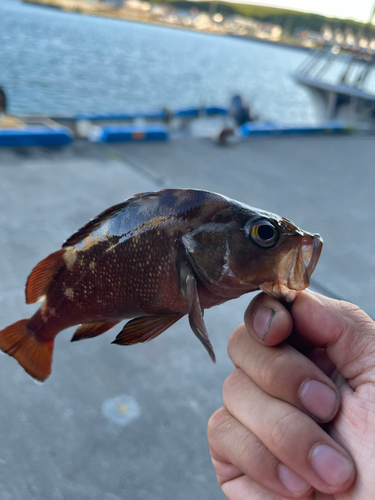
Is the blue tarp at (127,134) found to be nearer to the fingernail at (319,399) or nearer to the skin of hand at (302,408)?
the skin of hand at (302,408)

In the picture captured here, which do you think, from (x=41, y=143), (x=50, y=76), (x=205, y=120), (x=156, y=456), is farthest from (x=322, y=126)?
(x=50, y=76)

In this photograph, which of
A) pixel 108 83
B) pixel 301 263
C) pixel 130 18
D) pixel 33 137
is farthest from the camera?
pixel 130 18

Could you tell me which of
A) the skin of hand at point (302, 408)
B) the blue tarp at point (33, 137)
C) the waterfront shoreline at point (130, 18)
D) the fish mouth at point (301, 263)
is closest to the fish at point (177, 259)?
the fish mouth at point (301, 263)

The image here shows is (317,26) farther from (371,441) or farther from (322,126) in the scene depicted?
(371,441)

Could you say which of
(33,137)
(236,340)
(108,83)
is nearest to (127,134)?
(33,137)

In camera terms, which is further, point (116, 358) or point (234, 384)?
point (116, 358)

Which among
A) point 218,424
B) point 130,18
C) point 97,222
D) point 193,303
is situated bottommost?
point 218,424

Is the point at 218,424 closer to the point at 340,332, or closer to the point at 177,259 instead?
the point at 340,332
